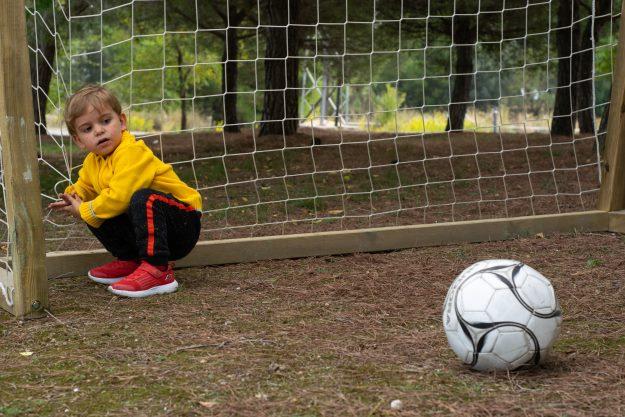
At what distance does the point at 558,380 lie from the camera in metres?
3.15

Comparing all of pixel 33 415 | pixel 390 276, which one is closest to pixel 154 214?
pixel 390 276

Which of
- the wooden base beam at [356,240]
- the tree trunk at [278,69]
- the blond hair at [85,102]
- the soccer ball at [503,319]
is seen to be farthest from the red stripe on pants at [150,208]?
the tree trunk at [278,69]

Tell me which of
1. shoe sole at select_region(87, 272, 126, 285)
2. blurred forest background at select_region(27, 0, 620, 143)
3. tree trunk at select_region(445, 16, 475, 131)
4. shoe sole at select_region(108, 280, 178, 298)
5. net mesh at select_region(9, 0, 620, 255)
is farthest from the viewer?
tree trunk at select_region(445, 16, 475, 131)

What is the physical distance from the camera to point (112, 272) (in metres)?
4.99

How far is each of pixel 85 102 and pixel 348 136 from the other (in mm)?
10088

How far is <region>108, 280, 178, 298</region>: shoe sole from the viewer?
4.63 meters

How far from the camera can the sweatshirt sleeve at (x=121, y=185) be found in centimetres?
452

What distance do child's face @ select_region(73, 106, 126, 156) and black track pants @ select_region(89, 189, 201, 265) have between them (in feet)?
1.08

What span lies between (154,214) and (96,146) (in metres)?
0.49

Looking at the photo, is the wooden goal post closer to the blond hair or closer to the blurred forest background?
the blond hair

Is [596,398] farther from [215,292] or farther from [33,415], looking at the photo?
[215,292]

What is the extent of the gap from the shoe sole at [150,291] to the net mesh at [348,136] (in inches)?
33.1

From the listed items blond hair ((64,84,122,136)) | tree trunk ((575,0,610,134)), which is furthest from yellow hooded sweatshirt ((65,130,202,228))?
tree trunk ((575,0,610,134))

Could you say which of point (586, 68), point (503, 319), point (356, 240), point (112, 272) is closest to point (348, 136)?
point (586, 68)
